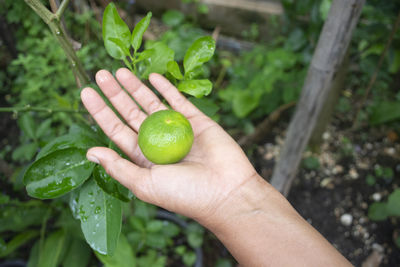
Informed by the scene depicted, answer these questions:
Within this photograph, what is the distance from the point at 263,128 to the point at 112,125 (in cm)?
217

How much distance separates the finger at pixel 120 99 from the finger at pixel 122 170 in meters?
0.46

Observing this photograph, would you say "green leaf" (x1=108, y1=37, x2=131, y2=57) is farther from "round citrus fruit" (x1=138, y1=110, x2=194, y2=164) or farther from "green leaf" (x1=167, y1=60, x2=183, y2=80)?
"round citrus fruit" (x1=138, y1=110, x2=194, y2=164)

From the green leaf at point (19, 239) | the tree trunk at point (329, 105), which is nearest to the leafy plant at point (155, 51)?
the green leaf at point (19, 239)

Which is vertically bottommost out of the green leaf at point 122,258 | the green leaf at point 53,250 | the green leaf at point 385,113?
the green leaf at point 53,250

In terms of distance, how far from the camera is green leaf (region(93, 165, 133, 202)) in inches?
53.6

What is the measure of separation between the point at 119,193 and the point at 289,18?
2.82 meters

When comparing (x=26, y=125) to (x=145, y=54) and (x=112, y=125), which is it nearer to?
(x=112, y=125)

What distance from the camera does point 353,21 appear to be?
1644 mm

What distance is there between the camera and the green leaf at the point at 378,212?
267cm

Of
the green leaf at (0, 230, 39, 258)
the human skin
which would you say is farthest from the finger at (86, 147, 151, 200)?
the green leaf at (0, 230, 39, 258)

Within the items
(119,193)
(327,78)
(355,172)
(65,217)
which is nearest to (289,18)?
(327,78)

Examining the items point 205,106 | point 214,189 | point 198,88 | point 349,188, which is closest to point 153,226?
point 214,189

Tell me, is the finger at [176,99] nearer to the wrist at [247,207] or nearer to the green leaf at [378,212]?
the wrist at [247,207]

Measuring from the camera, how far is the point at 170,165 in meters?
1.51
